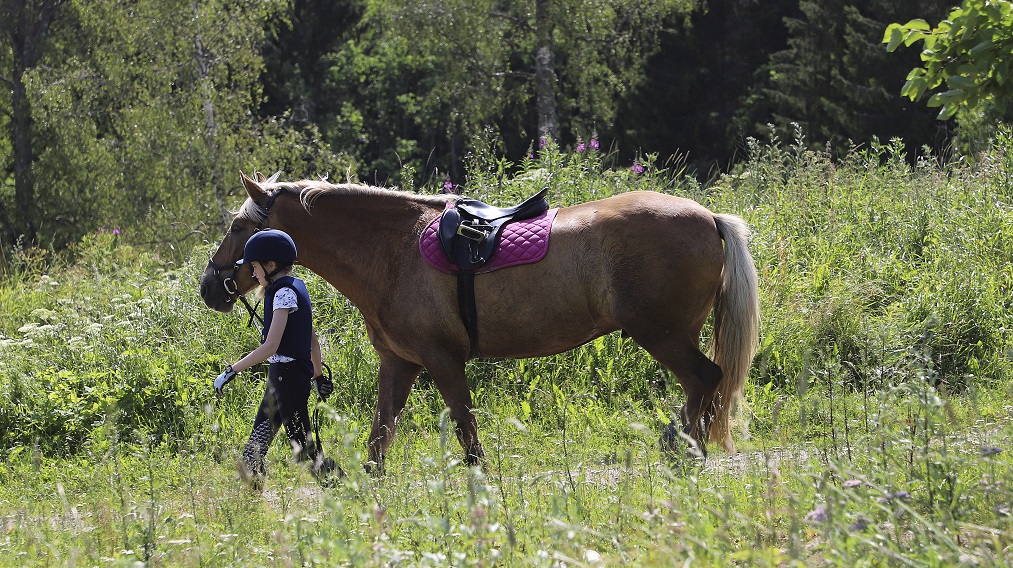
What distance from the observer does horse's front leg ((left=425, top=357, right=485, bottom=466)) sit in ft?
20.3

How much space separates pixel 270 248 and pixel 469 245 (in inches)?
46.8

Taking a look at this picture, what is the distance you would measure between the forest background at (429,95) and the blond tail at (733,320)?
5.01m

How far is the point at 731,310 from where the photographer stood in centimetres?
622

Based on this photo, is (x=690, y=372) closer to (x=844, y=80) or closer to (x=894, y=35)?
(x=894, y=35)

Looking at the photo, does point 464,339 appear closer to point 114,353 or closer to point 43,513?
point 43,513

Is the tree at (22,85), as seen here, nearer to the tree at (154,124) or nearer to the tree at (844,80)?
the tree at (154,124)

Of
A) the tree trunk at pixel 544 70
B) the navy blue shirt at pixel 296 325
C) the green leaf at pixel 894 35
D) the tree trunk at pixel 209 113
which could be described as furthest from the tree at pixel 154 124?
the green leaf at pixel 894 35

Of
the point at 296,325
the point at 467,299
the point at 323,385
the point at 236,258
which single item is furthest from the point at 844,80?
the point at 296,325

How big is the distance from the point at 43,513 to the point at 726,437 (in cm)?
393

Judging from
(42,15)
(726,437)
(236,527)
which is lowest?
(726,437)

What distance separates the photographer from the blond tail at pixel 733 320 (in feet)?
20.3

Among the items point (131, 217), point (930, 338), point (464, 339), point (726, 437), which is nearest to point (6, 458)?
point (464, 339)

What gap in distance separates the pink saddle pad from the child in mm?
865

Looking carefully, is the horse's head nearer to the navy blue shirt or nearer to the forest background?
the navy blue shirt
